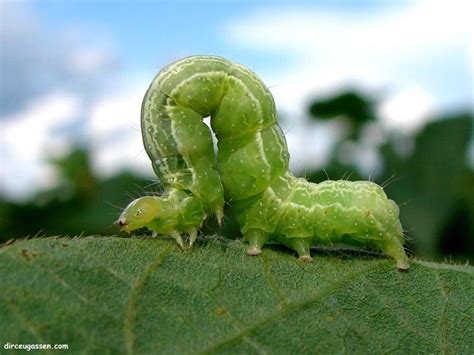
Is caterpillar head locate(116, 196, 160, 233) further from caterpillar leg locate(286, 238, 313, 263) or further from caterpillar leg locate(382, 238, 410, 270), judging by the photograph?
caterpillar leg locate(382, 238, 410, 270)

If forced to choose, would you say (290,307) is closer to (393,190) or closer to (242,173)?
(242,173)

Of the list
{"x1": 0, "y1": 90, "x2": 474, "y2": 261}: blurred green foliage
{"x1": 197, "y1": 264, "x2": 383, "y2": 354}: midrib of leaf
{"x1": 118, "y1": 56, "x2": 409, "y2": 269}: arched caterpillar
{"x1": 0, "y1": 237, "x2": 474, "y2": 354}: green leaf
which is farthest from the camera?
{"x1": 0, "y1": 90, "x2": 474, "y2": 261}: blurred green foliage

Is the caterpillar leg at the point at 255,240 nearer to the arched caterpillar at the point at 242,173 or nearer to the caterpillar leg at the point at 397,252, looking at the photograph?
the arched caterpillar at the point at 242,173

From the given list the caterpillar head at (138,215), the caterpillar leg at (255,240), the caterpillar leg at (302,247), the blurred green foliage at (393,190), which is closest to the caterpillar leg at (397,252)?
the caterpillar leg at (302,247)

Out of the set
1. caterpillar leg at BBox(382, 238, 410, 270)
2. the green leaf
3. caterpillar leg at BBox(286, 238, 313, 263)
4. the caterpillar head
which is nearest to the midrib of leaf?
the green leaf

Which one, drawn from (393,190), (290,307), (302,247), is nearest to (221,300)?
(290,307)

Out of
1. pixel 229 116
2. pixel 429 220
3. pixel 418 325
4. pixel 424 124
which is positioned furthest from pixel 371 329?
pixel 424 124

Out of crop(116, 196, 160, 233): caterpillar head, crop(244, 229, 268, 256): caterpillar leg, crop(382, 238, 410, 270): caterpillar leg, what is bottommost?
crop(382, 238, 410, 270): caterpillar leg
